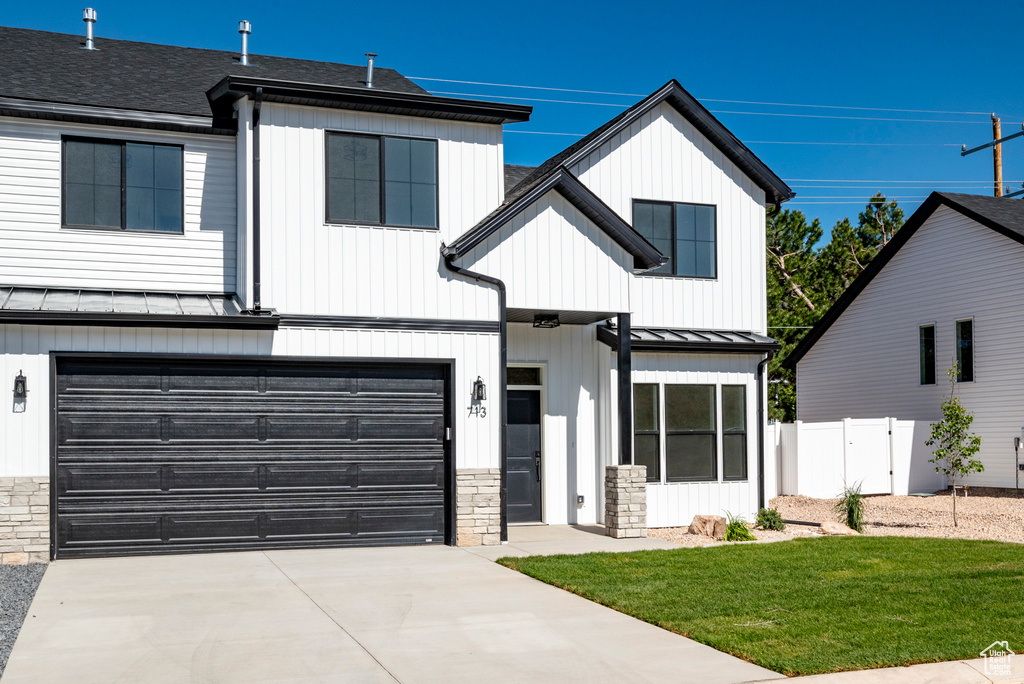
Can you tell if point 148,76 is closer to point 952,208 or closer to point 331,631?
point 331,631

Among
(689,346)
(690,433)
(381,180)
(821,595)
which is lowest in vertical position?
(821,595)

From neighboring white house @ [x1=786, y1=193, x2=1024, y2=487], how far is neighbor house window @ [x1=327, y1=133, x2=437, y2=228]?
1440 cm

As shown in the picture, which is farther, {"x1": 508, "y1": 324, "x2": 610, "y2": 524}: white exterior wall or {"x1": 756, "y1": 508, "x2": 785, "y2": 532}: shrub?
{"x1": 508, "y1": 324, "x2": 610, "y2": 524}: white exterior wall

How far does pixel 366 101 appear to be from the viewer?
13.5m

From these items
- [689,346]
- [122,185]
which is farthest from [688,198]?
[122,185]

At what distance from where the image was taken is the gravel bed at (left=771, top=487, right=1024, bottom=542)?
15781 millimetres

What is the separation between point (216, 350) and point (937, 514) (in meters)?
13.5

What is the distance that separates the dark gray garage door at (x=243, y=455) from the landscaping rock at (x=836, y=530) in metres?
5.99

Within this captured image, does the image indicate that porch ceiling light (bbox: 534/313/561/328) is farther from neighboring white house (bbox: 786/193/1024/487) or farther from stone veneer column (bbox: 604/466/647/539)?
neighboring white house (bbox: 786/193/1024/487)

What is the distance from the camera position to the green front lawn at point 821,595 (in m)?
7.69

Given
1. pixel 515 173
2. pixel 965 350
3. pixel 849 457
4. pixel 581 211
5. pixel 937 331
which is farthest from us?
pixel 937 331

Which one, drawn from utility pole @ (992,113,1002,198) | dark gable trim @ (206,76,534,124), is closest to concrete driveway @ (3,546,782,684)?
dark gable trim @ (206,76,534,124)

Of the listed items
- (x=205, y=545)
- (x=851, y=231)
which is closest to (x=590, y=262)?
(x=205, y=545)

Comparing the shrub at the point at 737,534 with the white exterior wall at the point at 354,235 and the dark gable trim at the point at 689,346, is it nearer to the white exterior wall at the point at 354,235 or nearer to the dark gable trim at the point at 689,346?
the dark gable trim at the point at 689,346
